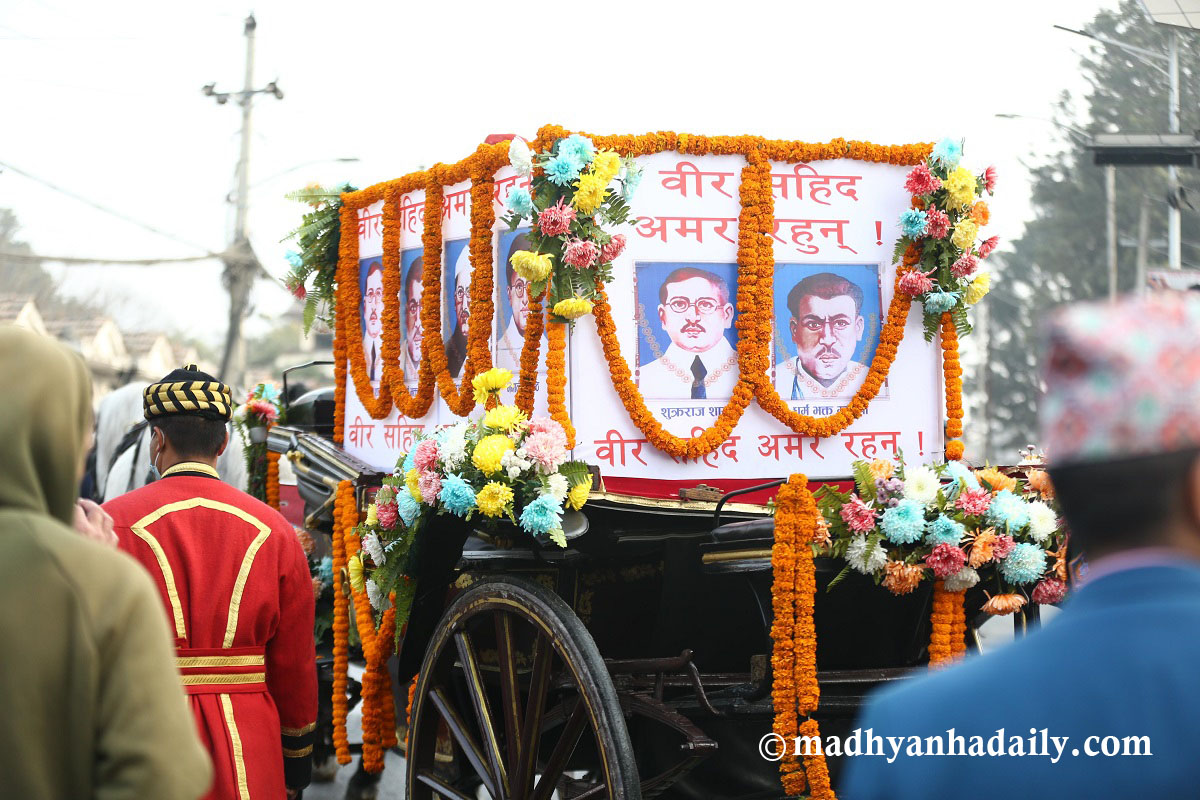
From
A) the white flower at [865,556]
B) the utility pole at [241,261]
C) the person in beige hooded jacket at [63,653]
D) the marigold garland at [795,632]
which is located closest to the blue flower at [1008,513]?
the white flower at [865,556]

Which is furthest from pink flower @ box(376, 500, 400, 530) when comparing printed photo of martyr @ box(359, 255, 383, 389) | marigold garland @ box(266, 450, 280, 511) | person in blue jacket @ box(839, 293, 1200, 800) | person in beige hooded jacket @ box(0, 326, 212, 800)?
person in blue jacket @ box(839, 293, 1200, 800)

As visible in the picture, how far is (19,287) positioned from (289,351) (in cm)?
4210

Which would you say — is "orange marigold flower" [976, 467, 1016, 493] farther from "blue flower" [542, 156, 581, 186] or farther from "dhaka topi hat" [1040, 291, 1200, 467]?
"dhaka topi hat" [1040, 291, 1200, 467]

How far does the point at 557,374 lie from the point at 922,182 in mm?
1626

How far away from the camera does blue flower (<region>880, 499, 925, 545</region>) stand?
351 cm

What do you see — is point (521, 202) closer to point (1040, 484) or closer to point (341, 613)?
point (1040, 484)

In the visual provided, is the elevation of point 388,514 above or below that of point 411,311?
below

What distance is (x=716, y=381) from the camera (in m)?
4.32

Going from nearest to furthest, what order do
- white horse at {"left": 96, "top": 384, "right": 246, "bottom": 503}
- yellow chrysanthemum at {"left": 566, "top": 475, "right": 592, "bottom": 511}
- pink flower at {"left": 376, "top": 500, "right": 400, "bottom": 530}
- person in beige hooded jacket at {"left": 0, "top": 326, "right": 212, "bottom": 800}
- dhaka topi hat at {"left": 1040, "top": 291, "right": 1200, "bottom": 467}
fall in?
dhaka topi hat at {"left": 1040, "top": 291, "right": 1200, "bottom": 467}
person in beige hooded jacket at {"left": 0, "top": 326, "right": 212, "bottom": 800}
yellow chrysanthemum at {"left": 566, "top": 475, "right": 592, "bottom": 511}
pink flower at {"left": 376, "top": 500, "right": 400, "bottom": 530}
white horse at {"left": 96, "top": 384, "right": 246, "bottom": 503}

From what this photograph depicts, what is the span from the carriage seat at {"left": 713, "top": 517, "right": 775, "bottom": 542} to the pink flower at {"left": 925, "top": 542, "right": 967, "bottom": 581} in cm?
52

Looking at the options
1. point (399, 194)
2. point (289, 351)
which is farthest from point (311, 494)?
point (289, 351)

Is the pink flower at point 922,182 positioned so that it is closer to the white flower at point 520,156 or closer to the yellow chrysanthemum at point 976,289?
the yellow chrysanthemum at point 976,289

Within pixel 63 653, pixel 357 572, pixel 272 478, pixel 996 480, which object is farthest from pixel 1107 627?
pixel 272 478

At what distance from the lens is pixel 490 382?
13.4 ft
